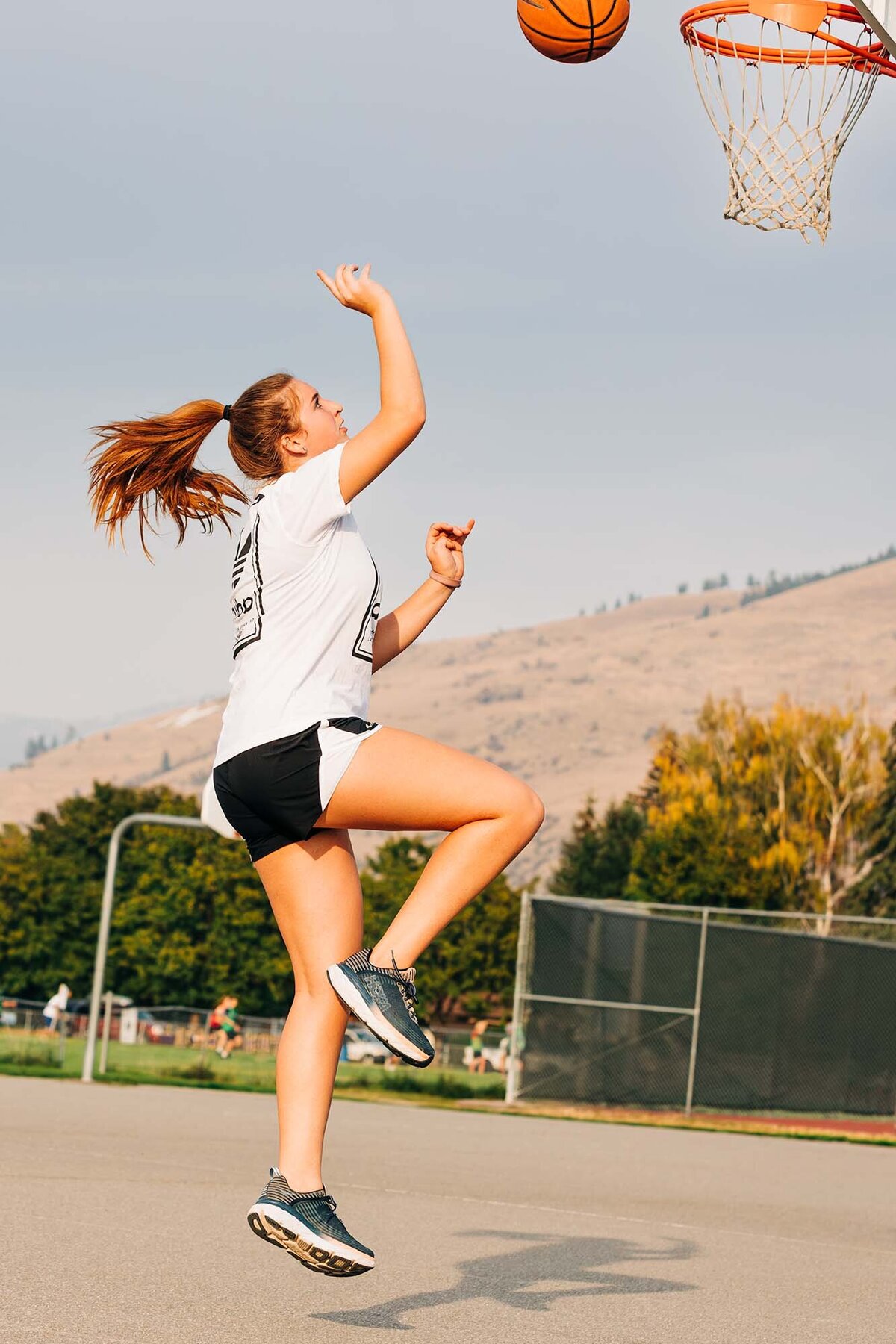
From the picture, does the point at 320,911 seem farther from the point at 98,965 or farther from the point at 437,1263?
the point at 98,965

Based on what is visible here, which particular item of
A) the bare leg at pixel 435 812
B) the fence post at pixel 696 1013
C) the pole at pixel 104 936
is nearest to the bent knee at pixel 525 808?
the bare leg at pixel 435 812

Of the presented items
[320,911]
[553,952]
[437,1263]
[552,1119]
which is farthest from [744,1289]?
[553,952]

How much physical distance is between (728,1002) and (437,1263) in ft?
52.2

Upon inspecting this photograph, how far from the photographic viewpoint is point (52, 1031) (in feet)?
103

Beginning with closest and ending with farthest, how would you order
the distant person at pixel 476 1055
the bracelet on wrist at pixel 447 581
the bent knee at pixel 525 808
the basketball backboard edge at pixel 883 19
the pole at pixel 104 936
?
the bent knee at pixel 525 808, the bracelet on wrist at pixel 447 581, the basketball backboard edge at pixel 883 19, the pole at pixel 104 936, the distant person at pixel 476 1055

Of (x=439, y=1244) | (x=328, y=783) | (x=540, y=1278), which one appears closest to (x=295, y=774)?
(x=328, y=783)

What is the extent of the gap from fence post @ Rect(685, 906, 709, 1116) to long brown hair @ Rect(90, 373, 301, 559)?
54.5 ft

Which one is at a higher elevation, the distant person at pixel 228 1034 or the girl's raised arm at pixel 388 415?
the girl's raised arm at pixel 388 415

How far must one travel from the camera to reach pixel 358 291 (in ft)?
14.3

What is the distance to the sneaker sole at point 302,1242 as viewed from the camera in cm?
405

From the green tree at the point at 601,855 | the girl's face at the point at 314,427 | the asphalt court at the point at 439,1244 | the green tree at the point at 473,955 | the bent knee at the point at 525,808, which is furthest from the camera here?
the green tree at the point at 601,855

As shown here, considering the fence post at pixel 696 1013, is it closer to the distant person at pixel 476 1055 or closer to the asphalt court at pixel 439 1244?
the asphalt court at pixel 439 1244

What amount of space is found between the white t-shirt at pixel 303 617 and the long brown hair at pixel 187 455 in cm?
23

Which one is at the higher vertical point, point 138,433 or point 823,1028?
point 138,433
